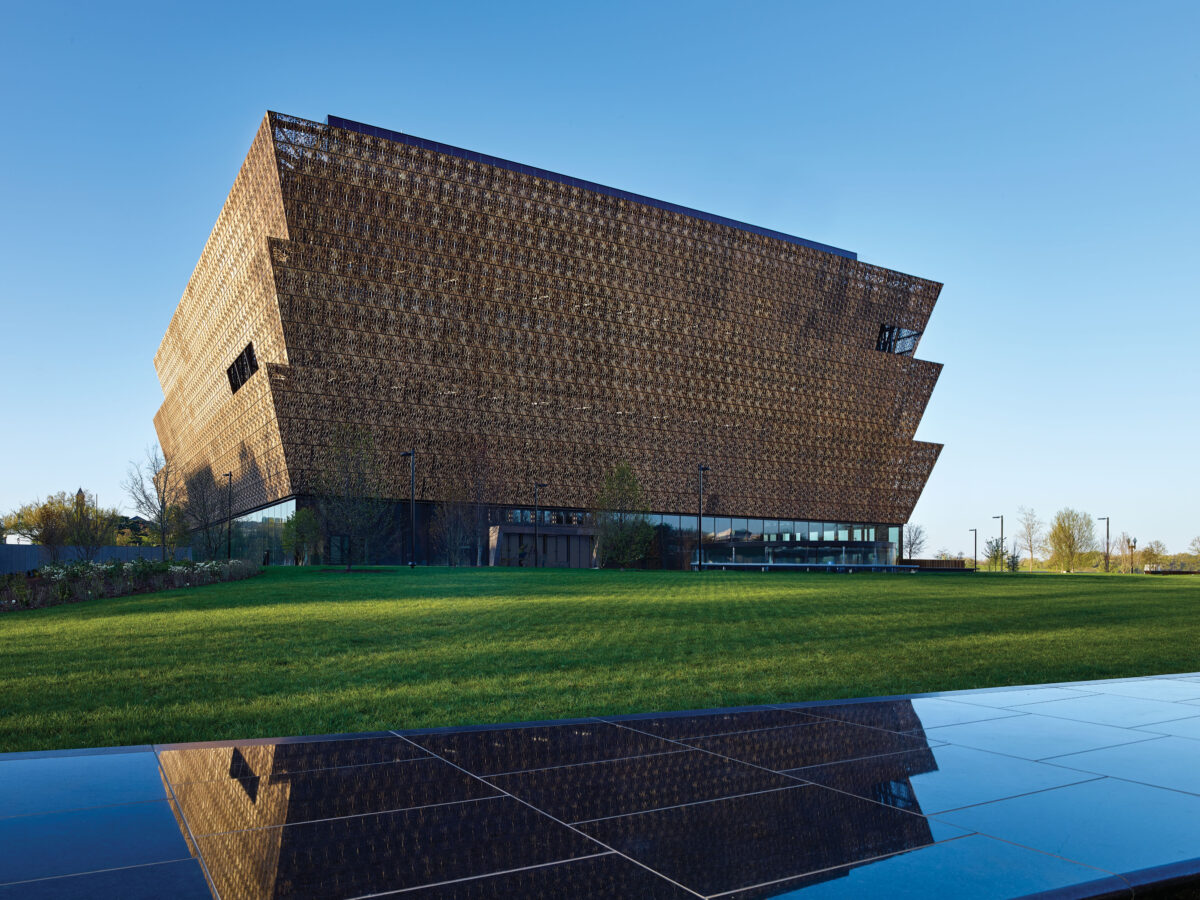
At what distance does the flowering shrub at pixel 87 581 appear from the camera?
90.5 feet

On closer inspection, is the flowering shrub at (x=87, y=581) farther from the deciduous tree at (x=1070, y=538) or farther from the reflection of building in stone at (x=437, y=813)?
the deciduous tree at (x=1070, y=538)

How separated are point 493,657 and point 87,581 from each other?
2420 centimetres

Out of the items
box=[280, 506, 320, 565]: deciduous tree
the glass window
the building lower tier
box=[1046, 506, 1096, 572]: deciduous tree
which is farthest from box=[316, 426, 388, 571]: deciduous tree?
box=[1046, 506, 1096, 572]: deciduous tree

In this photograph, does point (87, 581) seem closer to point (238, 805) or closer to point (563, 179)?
point (238, 805)

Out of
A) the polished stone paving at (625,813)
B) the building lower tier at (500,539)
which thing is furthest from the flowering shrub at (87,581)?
the polished stone paving at (625,813)

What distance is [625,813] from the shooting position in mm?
4656

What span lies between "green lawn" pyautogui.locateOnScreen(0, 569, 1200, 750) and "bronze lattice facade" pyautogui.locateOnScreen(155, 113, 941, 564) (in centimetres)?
4249

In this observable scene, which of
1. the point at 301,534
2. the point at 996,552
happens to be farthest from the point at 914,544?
the point at 301,534

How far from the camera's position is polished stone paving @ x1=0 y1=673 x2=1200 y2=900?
3.70m

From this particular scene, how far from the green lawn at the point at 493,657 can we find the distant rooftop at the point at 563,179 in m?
50.0

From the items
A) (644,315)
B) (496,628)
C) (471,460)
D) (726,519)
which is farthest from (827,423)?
(496,628)

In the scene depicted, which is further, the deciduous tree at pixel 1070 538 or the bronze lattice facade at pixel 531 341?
the deciduous tree at pixel 1070 538

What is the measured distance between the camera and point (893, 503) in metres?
98.1

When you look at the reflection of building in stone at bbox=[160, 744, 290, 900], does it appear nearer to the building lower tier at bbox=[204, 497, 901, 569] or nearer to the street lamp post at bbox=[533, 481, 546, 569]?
the building lower tier at bbox=[204, 497, 901, 569]
